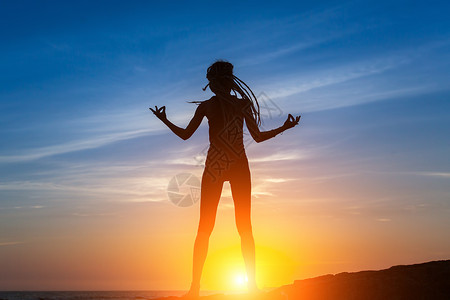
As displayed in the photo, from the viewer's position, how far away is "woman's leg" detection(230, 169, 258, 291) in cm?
833

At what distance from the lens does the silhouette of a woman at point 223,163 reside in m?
8.34

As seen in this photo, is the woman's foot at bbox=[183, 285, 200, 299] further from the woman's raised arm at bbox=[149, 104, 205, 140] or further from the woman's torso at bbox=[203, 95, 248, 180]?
the woman's raised arm at bbox=[149, 104, 205, 140]

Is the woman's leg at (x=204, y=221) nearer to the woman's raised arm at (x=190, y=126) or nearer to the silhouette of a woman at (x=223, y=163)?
the silhouette of a woman at (x=223, y=163)

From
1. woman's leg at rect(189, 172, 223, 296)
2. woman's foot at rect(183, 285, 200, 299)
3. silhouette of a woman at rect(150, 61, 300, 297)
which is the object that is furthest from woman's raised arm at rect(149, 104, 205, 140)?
woman's foot at rect(183, 285, 200, 299)

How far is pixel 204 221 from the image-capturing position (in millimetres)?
8398

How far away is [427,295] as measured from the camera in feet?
27.8

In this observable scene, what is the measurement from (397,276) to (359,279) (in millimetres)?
690

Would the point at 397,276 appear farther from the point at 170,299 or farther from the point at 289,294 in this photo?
the point at 170,299

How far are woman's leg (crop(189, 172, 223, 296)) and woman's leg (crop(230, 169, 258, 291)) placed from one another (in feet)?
1.02

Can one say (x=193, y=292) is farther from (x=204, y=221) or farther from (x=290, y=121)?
(x=290, y=121)

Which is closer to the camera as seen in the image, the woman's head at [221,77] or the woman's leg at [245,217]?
the woman's leg at [245,217]

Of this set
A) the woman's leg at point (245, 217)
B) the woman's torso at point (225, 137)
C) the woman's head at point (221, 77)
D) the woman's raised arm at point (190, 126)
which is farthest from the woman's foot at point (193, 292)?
the woman's head at point (221, 77)

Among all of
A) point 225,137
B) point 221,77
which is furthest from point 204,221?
point 221,77

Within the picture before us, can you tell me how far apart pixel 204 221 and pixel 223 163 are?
3.41ft
